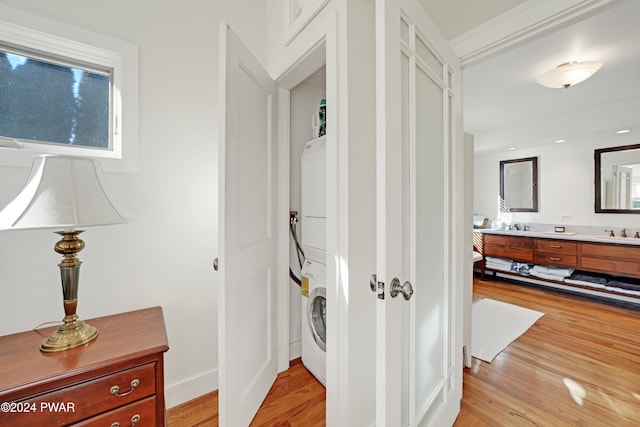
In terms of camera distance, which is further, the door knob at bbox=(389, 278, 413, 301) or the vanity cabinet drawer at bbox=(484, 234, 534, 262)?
the vanity cabinet drawer at bbox=(484, 234, 534, 262)

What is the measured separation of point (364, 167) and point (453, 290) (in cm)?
86

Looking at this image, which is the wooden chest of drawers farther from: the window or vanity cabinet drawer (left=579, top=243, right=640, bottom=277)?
vanity cabinet drawer (left=579, top=243, right=640, bottom=277)

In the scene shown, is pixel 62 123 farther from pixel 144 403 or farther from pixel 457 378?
pixel 457 378

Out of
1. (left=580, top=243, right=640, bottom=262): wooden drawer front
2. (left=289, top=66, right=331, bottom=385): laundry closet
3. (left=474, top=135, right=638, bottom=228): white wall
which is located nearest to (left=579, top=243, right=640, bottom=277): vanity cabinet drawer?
(left=580, top=243, right=640, bottom=262): wooden drawer front

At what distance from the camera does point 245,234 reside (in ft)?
4.65

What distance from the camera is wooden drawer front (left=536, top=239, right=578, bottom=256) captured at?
3.56 m

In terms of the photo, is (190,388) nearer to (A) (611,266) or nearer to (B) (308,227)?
(B) (308,227)

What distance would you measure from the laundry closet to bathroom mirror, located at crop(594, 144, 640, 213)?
406cm

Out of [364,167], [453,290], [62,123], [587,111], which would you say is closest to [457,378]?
[453,290]

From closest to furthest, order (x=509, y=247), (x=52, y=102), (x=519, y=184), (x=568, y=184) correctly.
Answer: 1. (x=52, y=102)
2. (x=568, y=184)
3. (x=509, y=247)
4. (x=519, y=184)

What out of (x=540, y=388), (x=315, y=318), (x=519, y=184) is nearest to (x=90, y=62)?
(x=315, y=318)

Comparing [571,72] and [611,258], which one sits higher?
[571,72]

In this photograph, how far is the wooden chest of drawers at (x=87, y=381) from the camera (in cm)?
87

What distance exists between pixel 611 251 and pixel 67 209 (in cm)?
507
